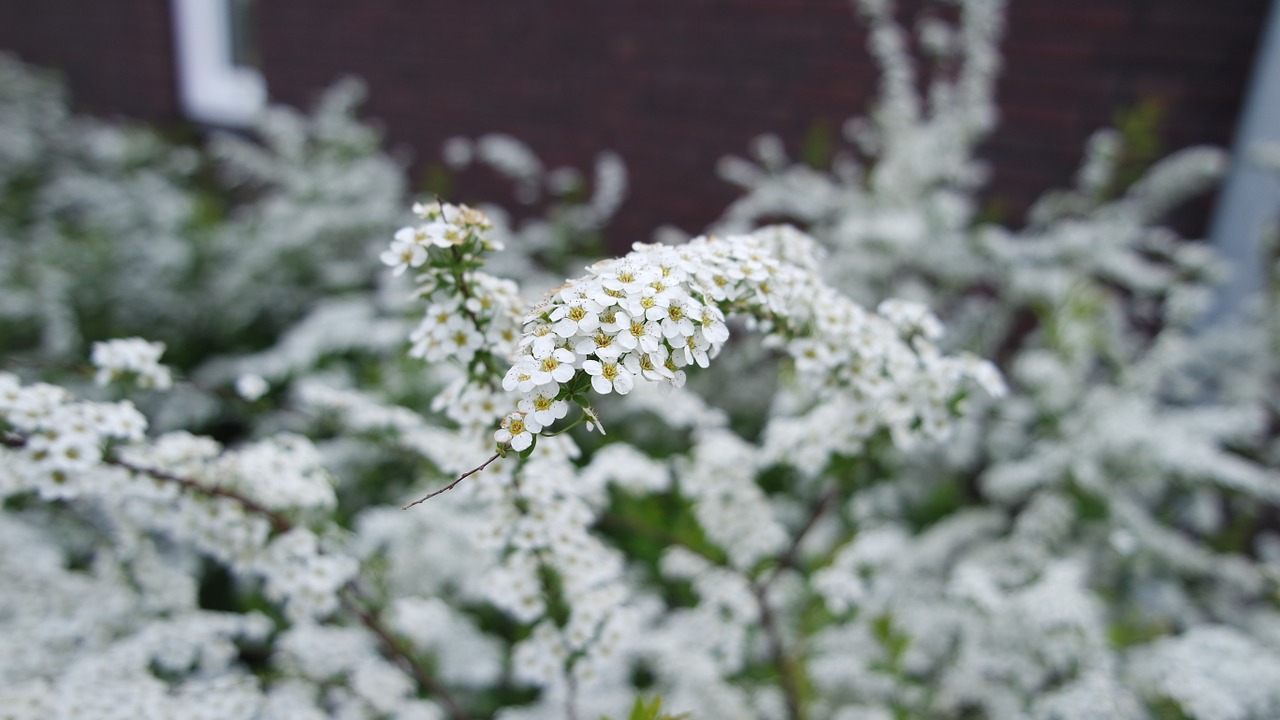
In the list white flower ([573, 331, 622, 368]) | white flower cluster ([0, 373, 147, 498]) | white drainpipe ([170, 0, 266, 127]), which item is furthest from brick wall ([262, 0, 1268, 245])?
white flower cluster ([0, 373, 147, 498])

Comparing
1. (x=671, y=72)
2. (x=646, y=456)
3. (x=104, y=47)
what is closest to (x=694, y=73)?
(x=671, y=72)

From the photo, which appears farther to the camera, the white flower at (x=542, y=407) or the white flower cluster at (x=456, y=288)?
the white flower cluster at (x=456, y=288)

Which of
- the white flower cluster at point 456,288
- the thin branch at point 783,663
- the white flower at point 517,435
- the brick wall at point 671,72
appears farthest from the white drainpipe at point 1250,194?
the white flower at point 517,435

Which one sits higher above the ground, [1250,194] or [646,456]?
[1250,194]

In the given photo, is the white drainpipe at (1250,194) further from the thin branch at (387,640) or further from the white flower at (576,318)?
the thin branch at (387,640)

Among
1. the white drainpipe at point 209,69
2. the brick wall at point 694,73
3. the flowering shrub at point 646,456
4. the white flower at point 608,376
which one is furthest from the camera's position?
the white drainpipe at point 209,69

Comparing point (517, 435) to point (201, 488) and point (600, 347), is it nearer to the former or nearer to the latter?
point (600, 347)

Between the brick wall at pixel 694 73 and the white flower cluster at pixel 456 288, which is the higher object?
the brick wall at pixel 694 73
